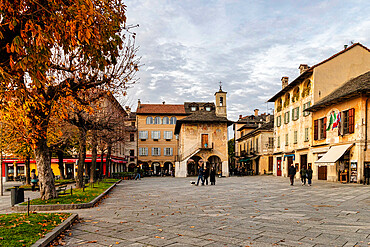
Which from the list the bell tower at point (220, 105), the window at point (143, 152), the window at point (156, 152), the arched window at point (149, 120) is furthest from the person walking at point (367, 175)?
the arched window at point (149, 120)

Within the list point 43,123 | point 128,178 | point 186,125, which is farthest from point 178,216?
point 186,125

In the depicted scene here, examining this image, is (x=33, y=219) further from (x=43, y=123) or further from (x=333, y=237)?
(x=333, y=237)

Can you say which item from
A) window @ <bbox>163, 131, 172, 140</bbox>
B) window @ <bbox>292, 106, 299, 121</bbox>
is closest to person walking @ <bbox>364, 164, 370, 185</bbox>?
window @ <bbox>292, 106, 299, 121</bbox>

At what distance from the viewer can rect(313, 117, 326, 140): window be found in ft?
99.9

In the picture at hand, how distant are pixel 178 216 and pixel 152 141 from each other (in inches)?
2258

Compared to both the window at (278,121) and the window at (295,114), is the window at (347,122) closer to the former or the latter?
the window at (295,114)

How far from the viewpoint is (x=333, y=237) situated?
7.25 meters

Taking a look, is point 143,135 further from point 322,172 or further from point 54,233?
point 54,233

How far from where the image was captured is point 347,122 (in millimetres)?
26703

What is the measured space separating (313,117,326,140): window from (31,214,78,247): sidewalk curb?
26090mm

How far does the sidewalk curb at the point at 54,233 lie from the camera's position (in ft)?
21.2

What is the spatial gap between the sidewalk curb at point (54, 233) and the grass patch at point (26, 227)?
0.12 metres

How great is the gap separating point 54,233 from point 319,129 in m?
28.2

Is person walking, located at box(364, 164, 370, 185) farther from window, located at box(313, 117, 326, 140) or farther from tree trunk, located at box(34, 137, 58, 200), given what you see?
tree trunk, located at box(34, 137, 58, 200)
